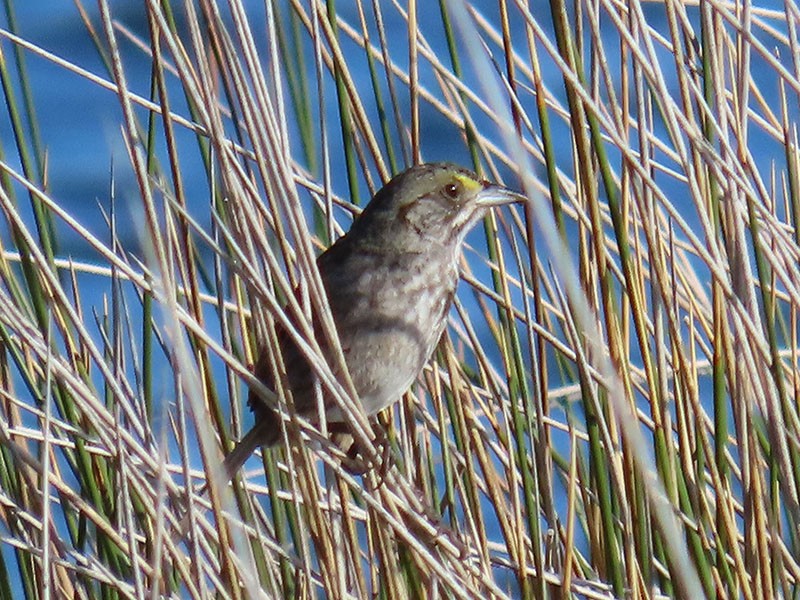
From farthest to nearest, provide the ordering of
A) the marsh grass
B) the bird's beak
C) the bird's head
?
the bird's head < the bird's beak < the marsh grass

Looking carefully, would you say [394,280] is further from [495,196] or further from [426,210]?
[495,196]

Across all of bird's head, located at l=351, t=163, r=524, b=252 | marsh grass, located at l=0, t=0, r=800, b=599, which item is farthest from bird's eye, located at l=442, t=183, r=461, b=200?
marsh grass, located at l=0, t=0, r=800, b=599

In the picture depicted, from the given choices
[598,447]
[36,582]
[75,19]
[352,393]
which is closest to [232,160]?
[352,393]

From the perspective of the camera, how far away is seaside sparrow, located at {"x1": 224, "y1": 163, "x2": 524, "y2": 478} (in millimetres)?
3104

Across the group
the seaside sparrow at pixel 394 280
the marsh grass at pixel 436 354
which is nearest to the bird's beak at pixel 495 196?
the seaside sparrow at pixel 394 280

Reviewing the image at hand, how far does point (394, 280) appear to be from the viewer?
3.23m

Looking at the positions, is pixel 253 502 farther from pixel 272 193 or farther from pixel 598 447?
pixel 272 193

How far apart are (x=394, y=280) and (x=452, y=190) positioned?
231mm

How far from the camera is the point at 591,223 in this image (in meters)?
2.58

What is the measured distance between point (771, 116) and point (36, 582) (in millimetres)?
1789

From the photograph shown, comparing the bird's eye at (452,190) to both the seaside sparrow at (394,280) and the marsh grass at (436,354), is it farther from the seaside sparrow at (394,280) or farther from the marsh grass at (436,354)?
the marsh grass at (436,354)

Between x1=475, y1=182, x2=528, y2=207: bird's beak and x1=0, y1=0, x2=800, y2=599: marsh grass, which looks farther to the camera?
x1=475, y1=182, x2=528, y2=207: bird's beak

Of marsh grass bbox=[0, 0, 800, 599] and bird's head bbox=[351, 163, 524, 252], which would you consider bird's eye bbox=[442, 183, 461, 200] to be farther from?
marsh grass bbox=[0, 0, 800, 599]

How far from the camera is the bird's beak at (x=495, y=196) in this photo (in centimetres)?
308
